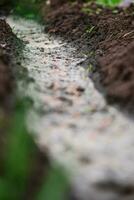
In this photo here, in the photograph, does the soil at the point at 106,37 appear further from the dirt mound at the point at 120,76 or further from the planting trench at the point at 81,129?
the planting trench at the point at 81,129

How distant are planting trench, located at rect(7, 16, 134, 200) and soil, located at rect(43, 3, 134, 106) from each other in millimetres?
216

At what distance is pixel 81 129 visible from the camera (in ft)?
13.9

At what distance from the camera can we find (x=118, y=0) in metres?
9.82

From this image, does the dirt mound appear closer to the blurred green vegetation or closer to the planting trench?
the planting trench

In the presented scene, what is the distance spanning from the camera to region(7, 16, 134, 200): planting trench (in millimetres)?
3455

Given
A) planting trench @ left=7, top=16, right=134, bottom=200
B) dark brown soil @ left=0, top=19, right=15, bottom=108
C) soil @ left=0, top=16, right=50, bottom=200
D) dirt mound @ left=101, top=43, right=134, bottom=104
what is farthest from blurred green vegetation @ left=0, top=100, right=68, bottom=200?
dirt mound @ left=101, top=43, right=134, bottom=104

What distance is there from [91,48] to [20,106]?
2.96 metres

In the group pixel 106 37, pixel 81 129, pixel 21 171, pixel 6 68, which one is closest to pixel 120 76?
pixel 81 129

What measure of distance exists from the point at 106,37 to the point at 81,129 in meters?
3.40

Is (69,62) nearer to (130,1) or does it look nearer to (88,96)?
(88,96)

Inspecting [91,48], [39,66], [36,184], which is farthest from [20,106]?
[91,48]

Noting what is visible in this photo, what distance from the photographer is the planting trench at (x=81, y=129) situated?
3.46 metres

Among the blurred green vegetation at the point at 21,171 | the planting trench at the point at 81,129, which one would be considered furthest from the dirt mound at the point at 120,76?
the blurred green vegetation at the point at 21,171

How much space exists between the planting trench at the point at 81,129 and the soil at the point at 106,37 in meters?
0.22
